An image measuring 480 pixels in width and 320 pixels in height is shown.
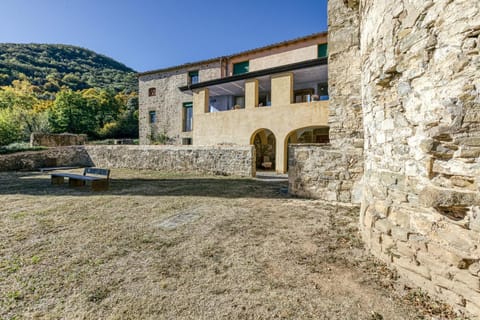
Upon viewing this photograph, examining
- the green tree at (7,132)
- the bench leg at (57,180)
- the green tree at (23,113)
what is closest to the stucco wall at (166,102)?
the green tree at (7,132)

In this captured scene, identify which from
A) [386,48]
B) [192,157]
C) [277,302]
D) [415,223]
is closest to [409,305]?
[415,223]

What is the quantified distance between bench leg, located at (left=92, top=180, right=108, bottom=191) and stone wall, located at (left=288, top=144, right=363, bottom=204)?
602cm

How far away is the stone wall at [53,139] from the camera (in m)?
15.9

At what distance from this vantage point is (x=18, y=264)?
256cm

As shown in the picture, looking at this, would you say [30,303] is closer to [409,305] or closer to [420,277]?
[409,305]

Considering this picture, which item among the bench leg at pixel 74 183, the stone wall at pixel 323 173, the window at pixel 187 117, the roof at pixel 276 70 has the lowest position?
the bench leg at pixel 74 183

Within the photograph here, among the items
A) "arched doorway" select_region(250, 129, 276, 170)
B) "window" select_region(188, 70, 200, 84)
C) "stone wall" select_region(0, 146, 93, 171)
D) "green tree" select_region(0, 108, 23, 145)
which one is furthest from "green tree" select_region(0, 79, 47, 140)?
"arched doorway" select_region(250, 129, 276, 170)

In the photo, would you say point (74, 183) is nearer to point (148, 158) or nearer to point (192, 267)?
point (148, 158)

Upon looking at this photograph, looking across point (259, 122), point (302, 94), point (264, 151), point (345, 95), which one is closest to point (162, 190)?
point (345, 95)

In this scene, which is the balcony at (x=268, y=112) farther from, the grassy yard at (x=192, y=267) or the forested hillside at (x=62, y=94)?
the forested hillside at (x=62, y=94)

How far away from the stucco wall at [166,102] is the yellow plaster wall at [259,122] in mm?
5893

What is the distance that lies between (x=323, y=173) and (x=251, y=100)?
741 centimetres

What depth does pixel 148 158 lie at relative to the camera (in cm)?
1255

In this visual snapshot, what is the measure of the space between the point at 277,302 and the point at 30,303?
222 cm
